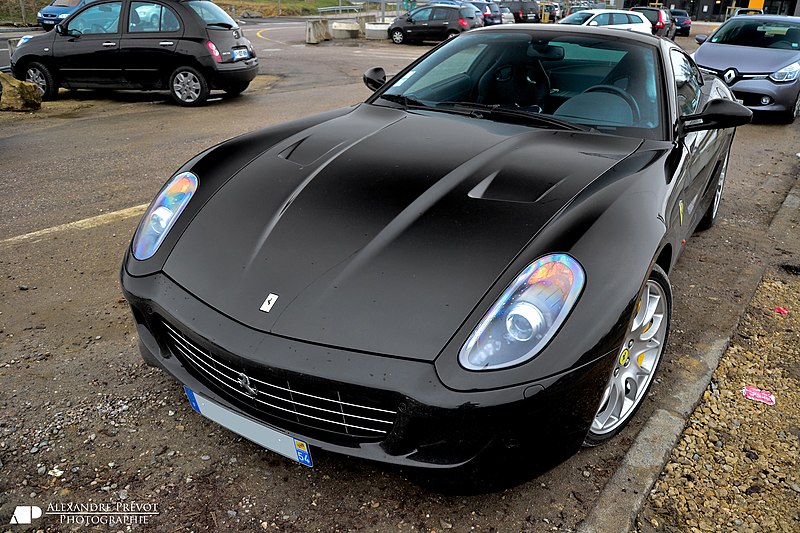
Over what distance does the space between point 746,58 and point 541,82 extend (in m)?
7.32

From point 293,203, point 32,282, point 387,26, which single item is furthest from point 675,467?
point 387,26

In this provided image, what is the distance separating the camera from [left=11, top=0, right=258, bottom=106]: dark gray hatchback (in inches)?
374

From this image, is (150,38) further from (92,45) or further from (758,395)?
(758,395)

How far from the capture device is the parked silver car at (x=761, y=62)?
28.6 feet

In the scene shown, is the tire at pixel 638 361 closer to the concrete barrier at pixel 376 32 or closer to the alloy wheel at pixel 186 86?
the alloy wheel at pixel 186 86

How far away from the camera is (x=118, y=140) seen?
7.39 meters

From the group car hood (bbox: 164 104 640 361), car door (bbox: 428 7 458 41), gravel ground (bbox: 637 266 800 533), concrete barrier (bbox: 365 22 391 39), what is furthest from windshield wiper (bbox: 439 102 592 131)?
concrete barrier (bbox: 365 22 391 39)

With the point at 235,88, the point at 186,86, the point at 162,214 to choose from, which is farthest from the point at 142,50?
the point at 162,214

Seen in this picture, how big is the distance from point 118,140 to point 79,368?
5.22 meters

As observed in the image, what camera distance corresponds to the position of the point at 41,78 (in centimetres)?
1000

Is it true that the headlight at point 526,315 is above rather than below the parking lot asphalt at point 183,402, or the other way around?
above

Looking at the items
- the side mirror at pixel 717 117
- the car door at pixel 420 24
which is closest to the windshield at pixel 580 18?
the car door at pixel 420 24

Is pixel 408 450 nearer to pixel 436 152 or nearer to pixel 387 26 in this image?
pixel 436 152

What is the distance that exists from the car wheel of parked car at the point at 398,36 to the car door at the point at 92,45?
1453 cm
